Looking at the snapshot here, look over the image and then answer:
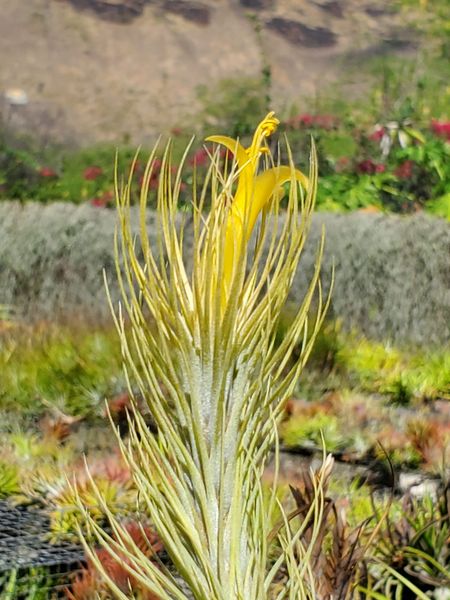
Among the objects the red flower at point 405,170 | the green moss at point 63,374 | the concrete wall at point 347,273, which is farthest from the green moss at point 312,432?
the red flower at point 405,170

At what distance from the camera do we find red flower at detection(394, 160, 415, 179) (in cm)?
777

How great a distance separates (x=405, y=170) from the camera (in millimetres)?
7785

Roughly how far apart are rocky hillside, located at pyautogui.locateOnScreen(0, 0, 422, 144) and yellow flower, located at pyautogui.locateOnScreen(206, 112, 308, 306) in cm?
845

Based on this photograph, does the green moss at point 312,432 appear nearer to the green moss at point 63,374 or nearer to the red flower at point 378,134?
the green moss at point 63,374

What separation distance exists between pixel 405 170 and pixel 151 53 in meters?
3.86

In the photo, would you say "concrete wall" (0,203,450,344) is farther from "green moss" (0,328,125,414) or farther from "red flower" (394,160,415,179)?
"red flower" (394,160,415,179)

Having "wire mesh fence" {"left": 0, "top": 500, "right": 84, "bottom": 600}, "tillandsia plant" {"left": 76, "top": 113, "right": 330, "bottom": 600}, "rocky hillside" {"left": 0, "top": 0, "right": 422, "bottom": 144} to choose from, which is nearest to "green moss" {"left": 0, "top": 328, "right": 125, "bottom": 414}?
"wire mesh fence" {"left": 0, "top": 500, "right": 84, "bottom": 600}

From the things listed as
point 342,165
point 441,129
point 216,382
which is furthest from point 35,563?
point 441,129

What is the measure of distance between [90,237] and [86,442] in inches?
61.4

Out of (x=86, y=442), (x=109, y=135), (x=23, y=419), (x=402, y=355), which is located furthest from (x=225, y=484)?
(x=109, y=135)

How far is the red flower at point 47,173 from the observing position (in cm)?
855

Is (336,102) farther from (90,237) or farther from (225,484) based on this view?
(225,484)

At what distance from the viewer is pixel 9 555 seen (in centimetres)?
239

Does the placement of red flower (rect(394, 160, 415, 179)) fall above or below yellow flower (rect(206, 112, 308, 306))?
below
